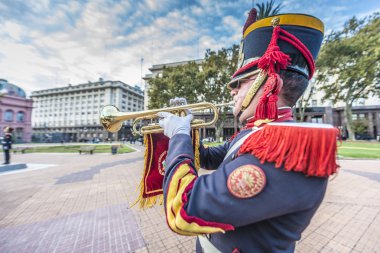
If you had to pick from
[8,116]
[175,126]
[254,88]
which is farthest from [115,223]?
[8,116]

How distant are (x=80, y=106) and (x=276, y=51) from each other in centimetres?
8522

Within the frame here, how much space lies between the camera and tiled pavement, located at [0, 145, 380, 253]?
2.80 meters

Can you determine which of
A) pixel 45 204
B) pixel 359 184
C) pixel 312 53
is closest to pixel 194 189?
pixel 312 53

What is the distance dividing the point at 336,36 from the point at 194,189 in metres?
26.8

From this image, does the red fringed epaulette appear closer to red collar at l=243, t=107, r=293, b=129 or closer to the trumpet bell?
red collar at l=243, t=107, r=293, b=129

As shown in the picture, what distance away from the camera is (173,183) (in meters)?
1.03

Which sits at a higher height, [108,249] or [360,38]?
[360,38]

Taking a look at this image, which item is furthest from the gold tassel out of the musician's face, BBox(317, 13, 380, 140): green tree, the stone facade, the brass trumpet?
the stone facade

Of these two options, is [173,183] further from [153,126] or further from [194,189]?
[153,126]

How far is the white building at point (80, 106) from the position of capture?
2707 inches

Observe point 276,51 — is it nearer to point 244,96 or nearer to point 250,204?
point 244,96

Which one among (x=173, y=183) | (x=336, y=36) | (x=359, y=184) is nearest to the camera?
(x=173, y=183)

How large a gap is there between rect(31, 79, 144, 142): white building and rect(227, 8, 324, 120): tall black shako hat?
6673cm

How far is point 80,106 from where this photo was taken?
73.8 m
